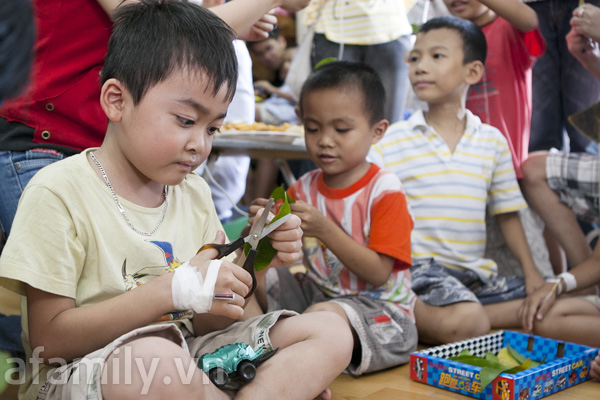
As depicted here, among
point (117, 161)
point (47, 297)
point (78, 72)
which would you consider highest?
point (78, 72)

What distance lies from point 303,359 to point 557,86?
5.93 ft

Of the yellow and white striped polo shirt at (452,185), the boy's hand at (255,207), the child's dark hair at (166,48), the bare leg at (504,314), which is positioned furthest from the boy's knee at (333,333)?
the bare leg at (504,314)

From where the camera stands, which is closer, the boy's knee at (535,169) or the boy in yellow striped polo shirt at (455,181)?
the boy in yellow striped polo shirt at (455,181)

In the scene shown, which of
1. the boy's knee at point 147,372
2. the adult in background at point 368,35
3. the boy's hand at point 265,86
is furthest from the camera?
the boy's hand at point 265,86

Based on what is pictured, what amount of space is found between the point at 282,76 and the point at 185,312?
3082 mm

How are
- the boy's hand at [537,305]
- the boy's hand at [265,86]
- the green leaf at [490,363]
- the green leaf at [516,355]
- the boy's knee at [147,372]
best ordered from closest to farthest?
the boy's knee at [147,372], the green leaf at [490,363], the green leaf at [516,355], the boy's hand at [537,305], the boy's hand at [265,86]

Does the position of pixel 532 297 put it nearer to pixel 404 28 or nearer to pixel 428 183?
pixel 428 183

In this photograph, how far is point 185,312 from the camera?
1161 mm

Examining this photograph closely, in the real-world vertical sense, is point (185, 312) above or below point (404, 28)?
below

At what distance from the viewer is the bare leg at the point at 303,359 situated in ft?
3.46

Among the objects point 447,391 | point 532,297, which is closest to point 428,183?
point 532,297

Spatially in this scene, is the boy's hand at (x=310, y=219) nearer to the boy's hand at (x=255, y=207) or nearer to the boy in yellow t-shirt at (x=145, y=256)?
the boy's hand at (x=255, y=207)

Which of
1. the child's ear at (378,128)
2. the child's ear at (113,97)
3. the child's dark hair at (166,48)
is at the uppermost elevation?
the child's dark hair at (166,48)

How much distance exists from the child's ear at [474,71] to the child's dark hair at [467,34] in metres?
0.02
